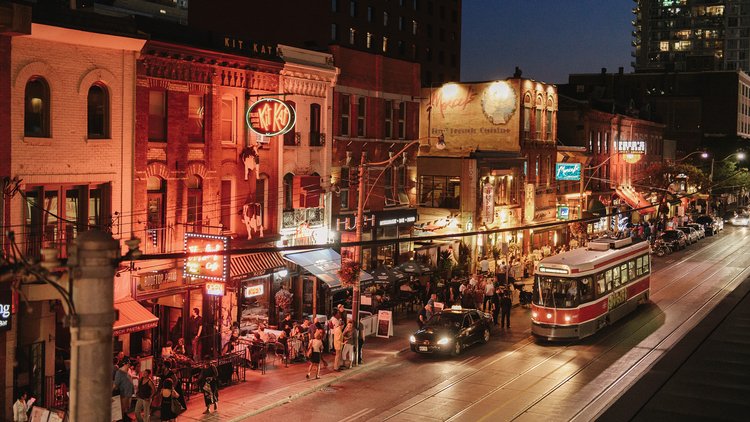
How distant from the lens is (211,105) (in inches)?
1180

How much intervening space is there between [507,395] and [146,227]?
12661 millimetres

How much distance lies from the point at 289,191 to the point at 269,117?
16.3 ft

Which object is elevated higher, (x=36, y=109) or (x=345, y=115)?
(x=345, y=115)

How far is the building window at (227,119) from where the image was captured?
1224 inches

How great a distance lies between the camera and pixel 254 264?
31109 mm

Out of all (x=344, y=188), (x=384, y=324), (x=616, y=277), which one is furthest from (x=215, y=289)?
(x=616, y=277)

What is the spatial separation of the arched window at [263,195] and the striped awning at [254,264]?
5.04 ft

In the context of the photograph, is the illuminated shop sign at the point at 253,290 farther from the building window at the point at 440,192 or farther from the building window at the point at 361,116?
the building window at the point at 440,192

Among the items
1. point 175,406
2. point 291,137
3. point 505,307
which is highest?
point 291,137

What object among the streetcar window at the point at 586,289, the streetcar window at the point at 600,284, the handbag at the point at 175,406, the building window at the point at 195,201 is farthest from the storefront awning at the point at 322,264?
the handbag at the point at 175,406

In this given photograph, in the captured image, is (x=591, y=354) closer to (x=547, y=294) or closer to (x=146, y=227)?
(x=547, y=294)

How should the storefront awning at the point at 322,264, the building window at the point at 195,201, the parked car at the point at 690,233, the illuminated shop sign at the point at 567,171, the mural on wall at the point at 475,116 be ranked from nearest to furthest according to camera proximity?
the building window at the point at 195,201 < the storefront awning at the point at 322,264 < the mural on wall at the point at 475,116 < the illuminated shop sign at the point at 567,171 < the parked car at the point at 690,233

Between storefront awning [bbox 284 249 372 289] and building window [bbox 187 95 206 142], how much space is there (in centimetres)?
618

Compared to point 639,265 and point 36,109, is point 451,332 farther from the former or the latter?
point 36,109
